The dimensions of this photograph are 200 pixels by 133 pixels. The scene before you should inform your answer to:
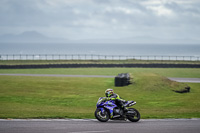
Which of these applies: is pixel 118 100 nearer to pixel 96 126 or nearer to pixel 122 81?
pixel 96 126

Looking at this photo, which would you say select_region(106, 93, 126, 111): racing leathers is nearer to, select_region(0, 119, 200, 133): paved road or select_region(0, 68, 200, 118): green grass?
select_region(0, 119, 200, 133): paved road

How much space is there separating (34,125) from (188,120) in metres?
7.13

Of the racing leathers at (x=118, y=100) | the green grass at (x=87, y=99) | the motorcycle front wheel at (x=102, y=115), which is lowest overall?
the green grass at (x=87, y=99)

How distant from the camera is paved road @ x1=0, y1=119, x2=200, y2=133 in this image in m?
12.2

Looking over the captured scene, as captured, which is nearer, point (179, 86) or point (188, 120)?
point (188, 120)

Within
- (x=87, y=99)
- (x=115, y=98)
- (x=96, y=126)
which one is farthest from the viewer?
(x=87, y=99)

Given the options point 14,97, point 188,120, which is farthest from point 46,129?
point 14,97

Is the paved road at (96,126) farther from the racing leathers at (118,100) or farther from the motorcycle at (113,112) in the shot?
the racing leathers at (118,100)

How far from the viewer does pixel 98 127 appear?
12.9 meters

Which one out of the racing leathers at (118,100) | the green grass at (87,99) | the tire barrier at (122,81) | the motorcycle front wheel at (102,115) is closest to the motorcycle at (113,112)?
the motorcycle front wheel at (102,115)

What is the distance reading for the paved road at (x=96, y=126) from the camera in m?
12.2

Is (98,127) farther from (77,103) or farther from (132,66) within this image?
(132,66)

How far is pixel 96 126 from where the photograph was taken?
13.1 meters

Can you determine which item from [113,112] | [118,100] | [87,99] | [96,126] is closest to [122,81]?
[87,99]
